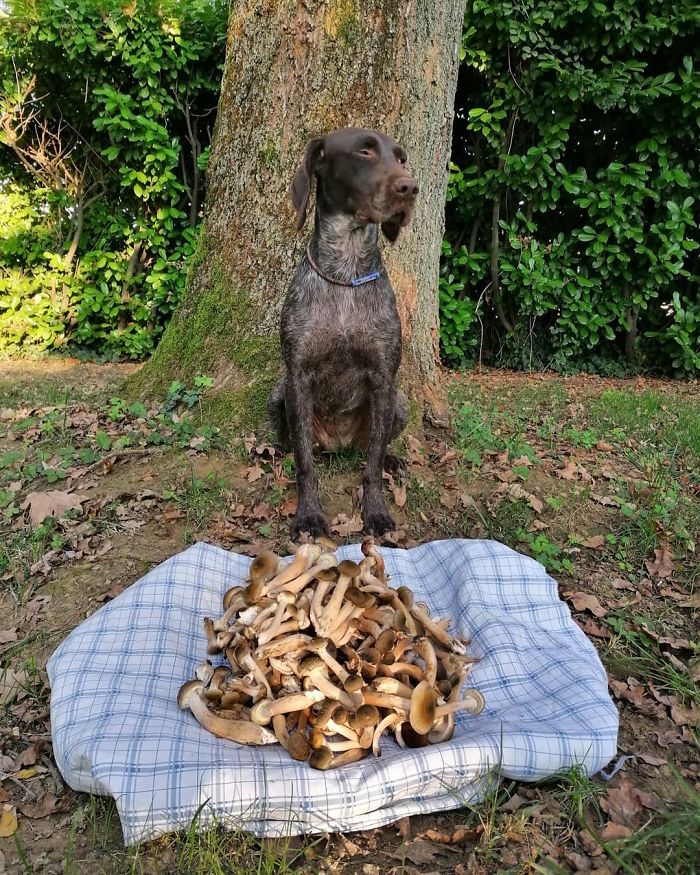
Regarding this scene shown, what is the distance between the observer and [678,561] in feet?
10.0

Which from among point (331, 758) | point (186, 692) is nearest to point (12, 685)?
point (186, 692)

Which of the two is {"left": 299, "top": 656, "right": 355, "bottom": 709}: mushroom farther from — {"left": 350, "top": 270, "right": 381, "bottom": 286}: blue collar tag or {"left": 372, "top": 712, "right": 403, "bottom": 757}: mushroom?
{"left": 350, "top": 270, "right": 381, "bottom": 286}: blue collar tag

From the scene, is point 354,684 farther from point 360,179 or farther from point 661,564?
point 360,179

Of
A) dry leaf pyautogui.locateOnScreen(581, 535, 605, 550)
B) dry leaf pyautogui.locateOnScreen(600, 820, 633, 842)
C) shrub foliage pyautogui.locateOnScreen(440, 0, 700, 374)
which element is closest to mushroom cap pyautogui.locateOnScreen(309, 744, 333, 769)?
dry leaf pyautogui.locateOnScreen(600, 820, 633, 842)

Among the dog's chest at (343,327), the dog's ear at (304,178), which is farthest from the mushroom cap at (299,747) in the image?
the dog's ear at (304,178)

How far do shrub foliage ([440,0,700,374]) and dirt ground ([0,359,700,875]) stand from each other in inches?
89.4

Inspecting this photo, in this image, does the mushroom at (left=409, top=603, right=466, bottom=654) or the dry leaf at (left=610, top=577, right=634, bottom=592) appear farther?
the dry leaf at (left=610, top=577, right=634, bottom=592)

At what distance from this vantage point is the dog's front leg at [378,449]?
3.22 meters

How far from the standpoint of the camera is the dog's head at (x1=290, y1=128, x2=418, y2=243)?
2762 mm

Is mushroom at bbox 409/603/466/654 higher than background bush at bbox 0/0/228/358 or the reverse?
the reverse

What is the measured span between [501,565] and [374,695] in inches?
A: 39.5

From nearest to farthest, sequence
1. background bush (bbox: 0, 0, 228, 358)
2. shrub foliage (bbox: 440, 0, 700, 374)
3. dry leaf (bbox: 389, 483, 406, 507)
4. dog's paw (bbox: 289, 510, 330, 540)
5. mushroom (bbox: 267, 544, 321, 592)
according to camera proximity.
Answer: mushroom (bbox: 267, 544, 321, 592)
dog's paw (bbox: 289, 510, 330, 540)
dry leaf (bbox: 389, 483, 406, 507)
shrub foliage (bbox: 440, 0, 700, 374)
background bush (bbox: 0, 0, 228, 358)

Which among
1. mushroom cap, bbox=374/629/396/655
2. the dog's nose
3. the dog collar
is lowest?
mushroom cap, bbox=374/629/396/655

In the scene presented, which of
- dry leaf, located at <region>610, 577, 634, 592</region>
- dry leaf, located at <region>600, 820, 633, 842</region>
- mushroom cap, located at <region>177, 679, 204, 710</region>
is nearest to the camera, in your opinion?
dry leaf, located at <region>600, 820, 633, 842</region>
